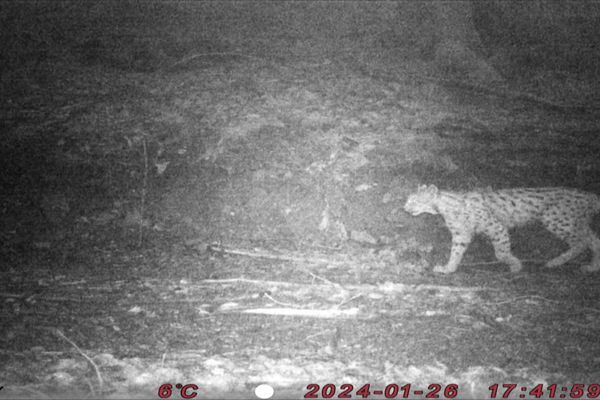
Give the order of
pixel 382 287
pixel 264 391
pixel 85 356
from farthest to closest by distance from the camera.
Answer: pixel 382 287
pixel 85 356
pixel 264 391

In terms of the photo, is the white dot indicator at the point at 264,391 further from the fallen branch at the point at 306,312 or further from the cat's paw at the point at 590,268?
the cat's paw at the point at 590,268

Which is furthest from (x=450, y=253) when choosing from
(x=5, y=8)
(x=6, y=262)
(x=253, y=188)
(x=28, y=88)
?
(x=5, y=8)

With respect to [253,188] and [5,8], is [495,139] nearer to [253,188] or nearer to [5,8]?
[253,188]

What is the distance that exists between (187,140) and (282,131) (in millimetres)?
674

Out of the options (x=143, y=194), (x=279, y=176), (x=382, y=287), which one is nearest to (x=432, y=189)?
(x=382, y=287)

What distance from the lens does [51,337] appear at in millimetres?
3225

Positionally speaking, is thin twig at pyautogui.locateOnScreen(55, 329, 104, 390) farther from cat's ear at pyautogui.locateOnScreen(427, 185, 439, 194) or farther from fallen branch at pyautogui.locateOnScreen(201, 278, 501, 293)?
cat's ear at pyautogui.locateOnScreen(427, 185, 439, 194)

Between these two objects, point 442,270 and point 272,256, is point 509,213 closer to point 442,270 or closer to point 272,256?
point 442,270

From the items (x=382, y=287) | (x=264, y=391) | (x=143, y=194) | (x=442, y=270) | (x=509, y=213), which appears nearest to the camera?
(x=264, y=391)

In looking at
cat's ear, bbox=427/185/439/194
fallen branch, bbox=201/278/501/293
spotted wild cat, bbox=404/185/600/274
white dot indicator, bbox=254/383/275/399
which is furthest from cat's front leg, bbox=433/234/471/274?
white dot indicator, bbox=254/383/275/399

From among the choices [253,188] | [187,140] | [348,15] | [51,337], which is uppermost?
[348,15]

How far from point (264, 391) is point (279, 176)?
1.53 m

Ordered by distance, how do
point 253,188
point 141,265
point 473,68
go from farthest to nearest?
point 473,68 < point 253,188 < point 141,265

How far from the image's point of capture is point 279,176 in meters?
4.01
